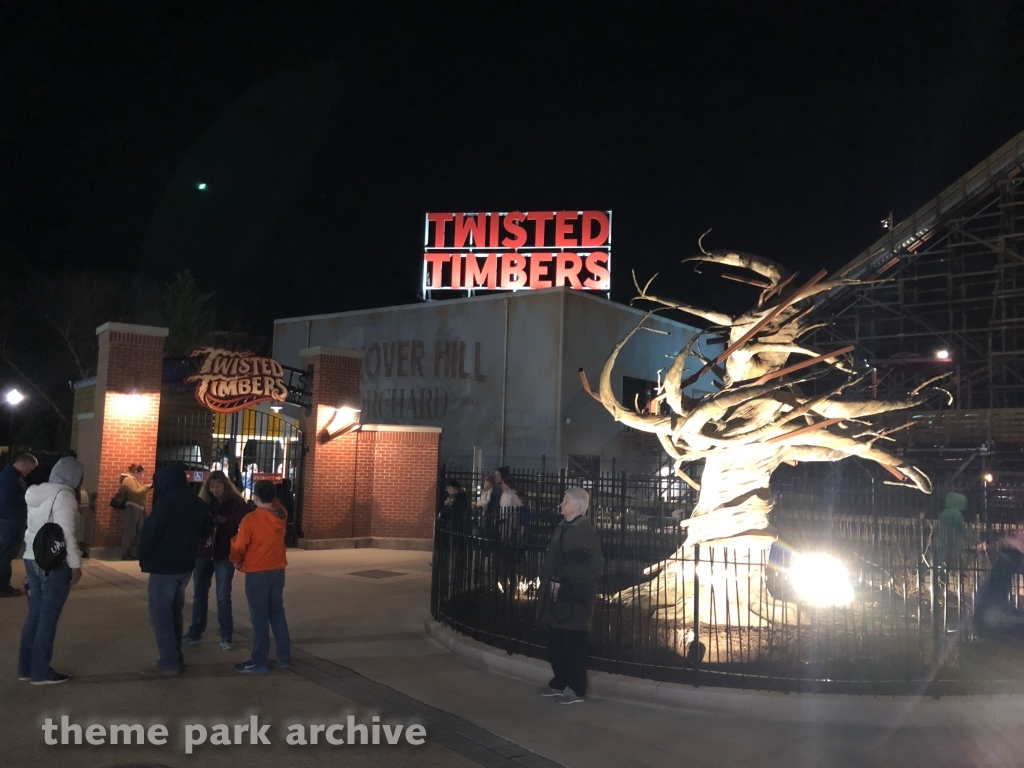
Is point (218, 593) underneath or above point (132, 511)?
underneath

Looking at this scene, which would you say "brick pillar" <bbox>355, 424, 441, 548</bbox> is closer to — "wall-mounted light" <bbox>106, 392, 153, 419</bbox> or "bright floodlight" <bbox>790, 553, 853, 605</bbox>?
"wall-mounted light" <bbox>106, 392, 153, 419</bbox>

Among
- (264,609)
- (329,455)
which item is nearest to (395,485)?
(329,455)

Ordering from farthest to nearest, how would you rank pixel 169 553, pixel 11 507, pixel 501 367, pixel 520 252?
pixel 520 252, pixel 501 367, pixel 11 507, pixel 169 553

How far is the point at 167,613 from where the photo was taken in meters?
6.95

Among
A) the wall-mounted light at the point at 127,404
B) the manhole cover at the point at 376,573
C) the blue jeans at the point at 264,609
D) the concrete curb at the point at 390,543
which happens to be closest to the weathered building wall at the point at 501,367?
the concrete curb at the point at 390,543

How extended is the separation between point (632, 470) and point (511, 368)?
617 centimetres

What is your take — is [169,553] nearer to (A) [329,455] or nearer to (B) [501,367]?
(A) [329,455]

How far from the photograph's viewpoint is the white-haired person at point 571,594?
6.49 metres

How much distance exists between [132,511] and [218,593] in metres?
7.05

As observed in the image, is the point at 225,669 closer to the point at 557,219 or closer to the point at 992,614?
the point at 992,614

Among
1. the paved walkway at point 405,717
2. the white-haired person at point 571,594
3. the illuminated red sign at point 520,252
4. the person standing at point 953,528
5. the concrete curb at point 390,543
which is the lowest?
the paved walkway at point 405,717

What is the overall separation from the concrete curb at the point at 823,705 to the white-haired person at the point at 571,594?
34 cm

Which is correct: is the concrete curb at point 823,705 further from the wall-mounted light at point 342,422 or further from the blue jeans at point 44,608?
the wall-mounted light at point 342,422

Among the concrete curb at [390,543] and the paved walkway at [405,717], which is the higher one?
the concrete curb at [390,543]
